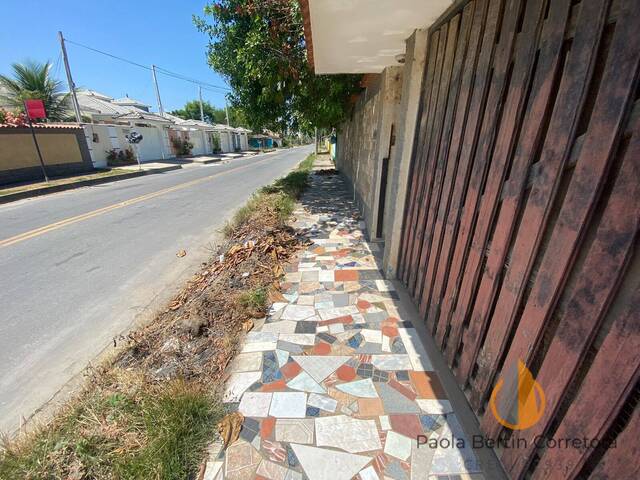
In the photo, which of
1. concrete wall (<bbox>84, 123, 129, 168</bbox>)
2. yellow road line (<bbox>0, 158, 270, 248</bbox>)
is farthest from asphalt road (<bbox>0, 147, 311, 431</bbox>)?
concrete wall (<bbox>84, 123, 129, 168</bbox>)

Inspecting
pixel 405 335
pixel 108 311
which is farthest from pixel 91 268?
pixel 405 335

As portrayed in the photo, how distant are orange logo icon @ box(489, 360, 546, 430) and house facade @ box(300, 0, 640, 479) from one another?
16 millimetres

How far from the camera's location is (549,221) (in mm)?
1341

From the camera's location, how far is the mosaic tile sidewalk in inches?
66.9

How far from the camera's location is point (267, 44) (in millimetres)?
6070

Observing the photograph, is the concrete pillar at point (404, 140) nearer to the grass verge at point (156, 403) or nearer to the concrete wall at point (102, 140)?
the grass verge at point (156, 403)

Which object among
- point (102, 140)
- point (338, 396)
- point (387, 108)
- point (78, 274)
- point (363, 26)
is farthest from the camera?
point (102, 140)

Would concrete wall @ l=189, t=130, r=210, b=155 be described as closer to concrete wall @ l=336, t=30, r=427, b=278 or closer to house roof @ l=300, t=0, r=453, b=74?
concrete wall @ l=336, t=30, r=427, b=278

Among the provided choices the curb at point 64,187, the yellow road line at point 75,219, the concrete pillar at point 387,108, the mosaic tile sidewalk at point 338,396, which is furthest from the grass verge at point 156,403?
the curb at point 64,187

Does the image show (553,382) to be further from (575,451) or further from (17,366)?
(17,366)

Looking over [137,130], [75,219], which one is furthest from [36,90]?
[75,219]

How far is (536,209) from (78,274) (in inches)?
220

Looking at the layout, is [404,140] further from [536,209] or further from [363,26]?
[536,209]

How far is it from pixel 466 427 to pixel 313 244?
354 cm
